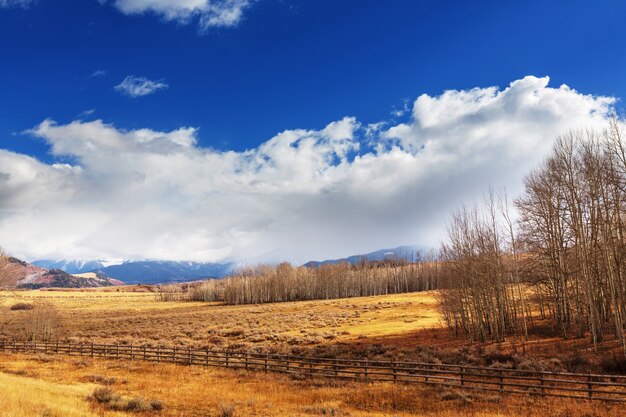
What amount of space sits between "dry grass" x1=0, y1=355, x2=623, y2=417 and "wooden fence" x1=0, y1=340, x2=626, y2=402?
0.98m

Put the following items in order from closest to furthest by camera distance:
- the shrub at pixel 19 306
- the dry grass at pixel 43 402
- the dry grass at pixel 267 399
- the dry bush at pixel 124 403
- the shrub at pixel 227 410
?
the dry grass at pixel 43 402, the dry grass at pixel 267 399, the shrub at pixel 227 410, the dry bush at pixel 124 403, the shrub at pixel 19 306

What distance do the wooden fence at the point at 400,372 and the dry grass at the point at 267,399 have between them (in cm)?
98

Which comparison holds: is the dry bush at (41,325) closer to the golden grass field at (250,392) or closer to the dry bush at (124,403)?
the golden grass field at (250,392)

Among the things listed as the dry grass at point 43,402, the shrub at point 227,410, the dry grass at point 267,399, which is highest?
the dry grass at point 43,402

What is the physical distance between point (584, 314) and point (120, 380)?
42050mm

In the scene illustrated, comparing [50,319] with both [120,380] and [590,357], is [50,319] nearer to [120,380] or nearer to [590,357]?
[120,380]

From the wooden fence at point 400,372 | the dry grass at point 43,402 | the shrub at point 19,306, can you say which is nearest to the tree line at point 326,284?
the shrub at point 19,306

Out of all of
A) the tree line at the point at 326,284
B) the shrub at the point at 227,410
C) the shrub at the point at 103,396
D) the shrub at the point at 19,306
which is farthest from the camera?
the tree line at the point at 326,284

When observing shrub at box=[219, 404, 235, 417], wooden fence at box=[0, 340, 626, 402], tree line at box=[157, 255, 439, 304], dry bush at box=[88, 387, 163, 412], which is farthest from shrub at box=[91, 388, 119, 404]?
tree line at box=[157, 255, 439, 304]

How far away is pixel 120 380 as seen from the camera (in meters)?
28.6

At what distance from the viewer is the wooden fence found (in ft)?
68.2

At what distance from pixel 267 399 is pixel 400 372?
10.7m

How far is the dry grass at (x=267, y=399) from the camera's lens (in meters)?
18.6

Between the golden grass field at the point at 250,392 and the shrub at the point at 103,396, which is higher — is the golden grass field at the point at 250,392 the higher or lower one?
the lower one
